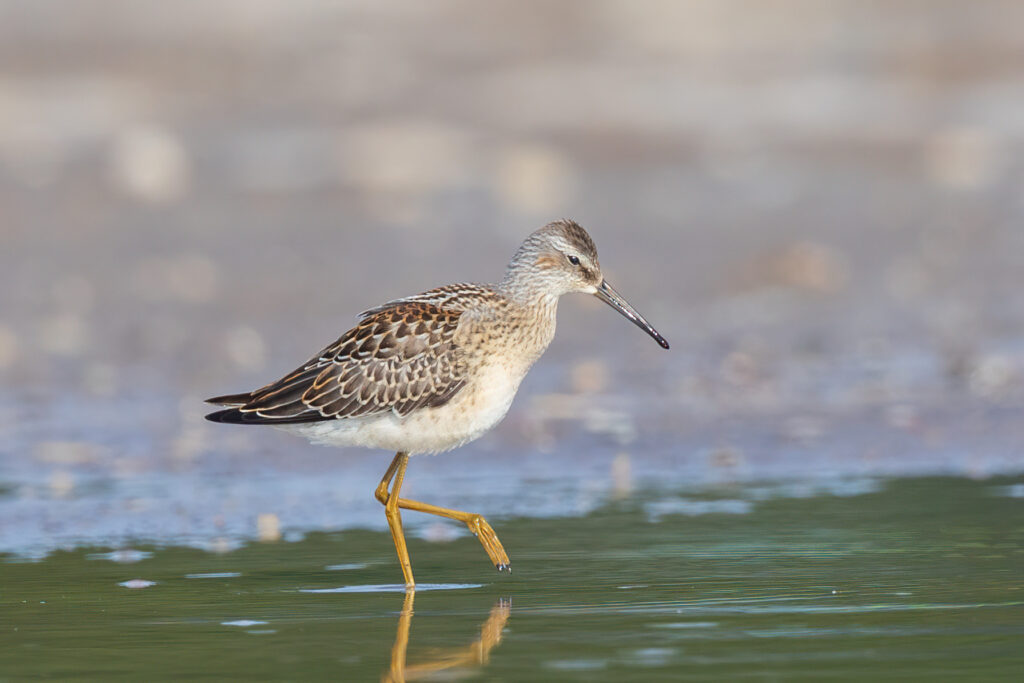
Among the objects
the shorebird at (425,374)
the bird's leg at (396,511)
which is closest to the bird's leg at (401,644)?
the bird's leg at (396,511)

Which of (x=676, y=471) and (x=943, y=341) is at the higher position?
(x=943, y=341)

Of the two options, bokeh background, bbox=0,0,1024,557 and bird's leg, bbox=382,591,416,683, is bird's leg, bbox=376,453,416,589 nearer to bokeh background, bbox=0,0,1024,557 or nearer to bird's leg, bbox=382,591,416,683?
bird's leg, bbox=382,591,416,683

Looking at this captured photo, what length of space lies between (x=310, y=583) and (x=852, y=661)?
2452mm

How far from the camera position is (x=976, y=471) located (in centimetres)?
967

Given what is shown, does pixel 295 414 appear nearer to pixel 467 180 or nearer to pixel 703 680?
pixel 703 680

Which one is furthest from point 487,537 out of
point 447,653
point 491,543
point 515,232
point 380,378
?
point 515,232

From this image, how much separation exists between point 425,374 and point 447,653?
7.65 ft

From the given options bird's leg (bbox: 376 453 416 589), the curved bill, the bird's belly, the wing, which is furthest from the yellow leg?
the curved bill

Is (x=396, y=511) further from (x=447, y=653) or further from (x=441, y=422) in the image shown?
(x=447, y=653)

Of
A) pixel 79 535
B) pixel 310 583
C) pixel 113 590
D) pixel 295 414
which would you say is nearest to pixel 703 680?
pixel 310 583

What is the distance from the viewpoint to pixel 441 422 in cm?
810

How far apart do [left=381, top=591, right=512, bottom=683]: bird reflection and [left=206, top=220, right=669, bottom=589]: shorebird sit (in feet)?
4.82

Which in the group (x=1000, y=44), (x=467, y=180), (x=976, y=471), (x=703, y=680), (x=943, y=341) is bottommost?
(x=703, y=680)

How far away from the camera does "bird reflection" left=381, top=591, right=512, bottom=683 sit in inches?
223
